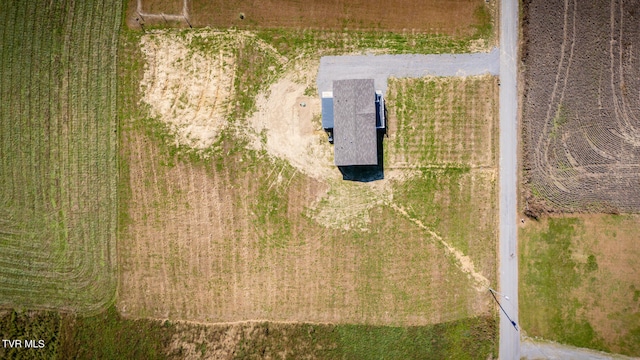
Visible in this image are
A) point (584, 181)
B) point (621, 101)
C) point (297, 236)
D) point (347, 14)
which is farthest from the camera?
point (347, 14)

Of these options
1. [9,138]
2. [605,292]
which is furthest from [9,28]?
[605,292]

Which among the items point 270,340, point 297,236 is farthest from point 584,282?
point 270,340

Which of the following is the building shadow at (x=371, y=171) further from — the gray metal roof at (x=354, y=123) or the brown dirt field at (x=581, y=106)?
the brown dirt field at (x=581, y=106)

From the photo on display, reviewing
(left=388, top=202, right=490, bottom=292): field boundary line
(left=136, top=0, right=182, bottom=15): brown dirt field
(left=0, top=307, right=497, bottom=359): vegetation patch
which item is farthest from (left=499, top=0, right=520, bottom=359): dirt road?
(left=136, top=0, right=182, bottom=15): brown dirt field

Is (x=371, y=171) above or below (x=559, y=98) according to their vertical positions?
below

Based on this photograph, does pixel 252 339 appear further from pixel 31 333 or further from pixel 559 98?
pixel 559 98

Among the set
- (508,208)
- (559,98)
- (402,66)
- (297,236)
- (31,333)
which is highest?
(402,66)

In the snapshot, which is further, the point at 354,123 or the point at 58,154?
the point at 58,154

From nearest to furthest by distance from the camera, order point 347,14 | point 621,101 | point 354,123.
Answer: point 354,123 → point 621,101 → point 347,14

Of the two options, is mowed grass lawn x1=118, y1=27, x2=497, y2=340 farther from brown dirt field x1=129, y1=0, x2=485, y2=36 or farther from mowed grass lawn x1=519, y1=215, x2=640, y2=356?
brown dirt field x1=129, y1=0, x2=485, y2=36
